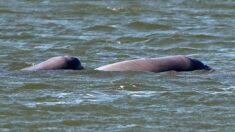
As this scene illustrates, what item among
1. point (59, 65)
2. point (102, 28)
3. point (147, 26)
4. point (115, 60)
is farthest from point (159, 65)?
point (147, 26)

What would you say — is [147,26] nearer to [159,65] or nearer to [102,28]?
[102,28]

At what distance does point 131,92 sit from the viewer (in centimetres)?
1391

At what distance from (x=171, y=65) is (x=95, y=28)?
19.6 ft

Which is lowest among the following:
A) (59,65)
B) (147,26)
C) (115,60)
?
(147,26)

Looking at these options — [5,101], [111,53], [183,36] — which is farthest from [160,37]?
[5,101]

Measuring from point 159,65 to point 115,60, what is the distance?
179 cm

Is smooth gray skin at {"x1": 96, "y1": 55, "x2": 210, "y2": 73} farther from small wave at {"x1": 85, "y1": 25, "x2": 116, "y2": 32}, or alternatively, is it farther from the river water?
small wave at {"x1": 85, "y1": 25, "x2": 116, "y2": 32}

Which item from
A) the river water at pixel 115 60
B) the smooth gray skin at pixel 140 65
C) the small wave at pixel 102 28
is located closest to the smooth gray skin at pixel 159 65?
the smooth gray skin at pixel 140 65

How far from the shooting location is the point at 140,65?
15844mm

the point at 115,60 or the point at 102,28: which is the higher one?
the point at 115,60

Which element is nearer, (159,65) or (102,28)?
(159,65)

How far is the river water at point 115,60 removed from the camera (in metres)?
12.2

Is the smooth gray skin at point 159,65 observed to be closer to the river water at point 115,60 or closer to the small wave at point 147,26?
the river water at point 115,60

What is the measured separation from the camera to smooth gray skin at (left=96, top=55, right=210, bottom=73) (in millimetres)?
15734
